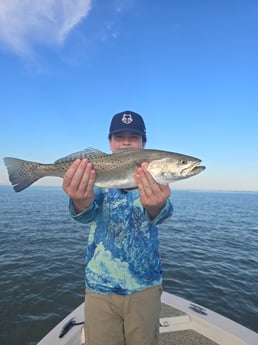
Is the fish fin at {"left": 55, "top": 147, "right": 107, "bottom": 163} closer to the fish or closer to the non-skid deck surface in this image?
the fish

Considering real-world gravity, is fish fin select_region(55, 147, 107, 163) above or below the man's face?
below

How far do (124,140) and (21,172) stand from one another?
204 centimetres

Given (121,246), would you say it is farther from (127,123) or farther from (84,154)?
(127,123)

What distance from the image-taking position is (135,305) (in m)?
4.00

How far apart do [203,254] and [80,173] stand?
60.4 ft

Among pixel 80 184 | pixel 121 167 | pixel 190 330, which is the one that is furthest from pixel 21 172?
pixel 190 330

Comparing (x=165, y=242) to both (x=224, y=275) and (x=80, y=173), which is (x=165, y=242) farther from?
(x=80, y=173)

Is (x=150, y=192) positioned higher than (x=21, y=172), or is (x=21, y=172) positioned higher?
(x=21, y=172)

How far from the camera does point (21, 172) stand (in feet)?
16.1

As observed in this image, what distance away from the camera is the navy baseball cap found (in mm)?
4934

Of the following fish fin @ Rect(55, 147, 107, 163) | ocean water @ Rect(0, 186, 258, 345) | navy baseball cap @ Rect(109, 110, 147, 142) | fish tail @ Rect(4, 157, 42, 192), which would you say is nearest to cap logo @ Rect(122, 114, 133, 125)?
navy baseball cap @ Rect(109, 110, 147, 142)

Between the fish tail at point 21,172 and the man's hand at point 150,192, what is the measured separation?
6.58ft

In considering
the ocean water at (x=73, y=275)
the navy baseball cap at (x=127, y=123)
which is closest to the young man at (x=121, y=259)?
the navy baseball cap at (x=127, y=123)

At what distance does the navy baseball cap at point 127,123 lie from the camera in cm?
493
